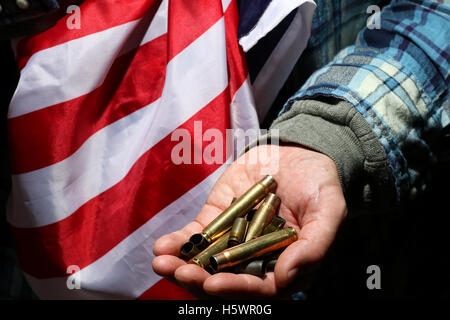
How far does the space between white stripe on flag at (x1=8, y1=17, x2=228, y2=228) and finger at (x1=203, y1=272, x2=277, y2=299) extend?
624 millimetres

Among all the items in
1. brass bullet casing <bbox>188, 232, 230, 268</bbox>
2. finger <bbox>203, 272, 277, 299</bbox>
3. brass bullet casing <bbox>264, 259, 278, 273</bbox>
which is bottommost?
finger <bbox>203, 272, 277, 299</bbox>

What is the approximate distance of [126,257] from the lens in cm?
159

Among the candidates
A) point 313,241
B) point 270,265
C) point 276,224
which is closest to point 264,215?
point 276,224

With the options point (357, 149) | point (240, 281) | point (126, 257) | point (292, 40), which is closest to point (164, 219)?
point (126, 257)

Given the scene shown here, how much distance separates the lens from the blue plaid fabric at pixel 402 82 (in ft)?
4.88

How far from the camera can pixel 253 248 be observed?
1.39 m

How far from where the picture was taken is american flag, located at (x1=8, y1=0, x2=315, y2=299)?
156cm

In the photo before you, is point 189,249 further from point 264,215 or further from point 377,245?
point 377,245

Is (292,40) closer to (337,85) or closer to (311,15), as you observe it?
(311,15)

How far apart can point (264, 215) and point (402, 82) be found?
28.1 inches

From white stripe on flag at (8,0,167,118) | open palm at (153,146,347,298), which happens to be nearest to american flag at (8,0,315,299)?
white stripe on flag at (8,0,167,118)

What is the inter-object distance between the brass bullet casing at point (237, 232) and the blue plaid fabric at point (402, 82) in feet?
1.61

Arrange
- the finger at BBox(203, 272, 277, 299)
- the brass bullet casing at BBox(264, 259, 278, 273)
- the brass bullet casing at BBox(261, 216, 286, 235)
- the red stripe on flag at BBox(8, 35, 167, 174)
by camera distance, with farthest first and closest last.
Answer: the red stripe on flag at BBox(8, 35, 167, 174)
the brass bullet casing at BBox(261, 216, 286, 235)
the brass bullet casing at BBox(264, 259, 278, 273)
the finger at BBox(203, 272, 277, 299)

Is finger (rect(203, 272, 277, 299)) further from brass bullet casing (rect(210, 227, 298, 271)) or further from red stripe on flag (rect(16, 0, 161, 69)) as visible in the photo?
red stripe on flag (rect(16, 0, 161, 69))
